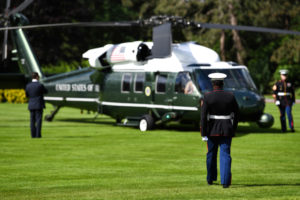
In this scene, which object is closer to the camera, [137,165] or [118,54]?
[137,165]

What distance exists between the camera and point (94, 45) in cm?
6394

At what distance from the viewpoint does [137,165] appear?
12.4 m

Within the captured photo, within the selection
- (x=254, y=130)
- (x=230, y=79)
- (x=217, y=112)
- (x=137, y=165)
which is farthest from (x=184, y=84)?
(x=217, y=112)

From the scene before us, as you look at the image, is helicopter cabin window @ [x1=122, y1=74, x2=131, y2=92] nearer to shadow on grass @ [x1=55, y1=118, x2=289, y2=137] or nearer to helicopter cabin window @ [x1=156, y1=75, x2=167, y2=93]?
helicopter cabin window @ [x1=156, y1=75, x2=167, y2=93]

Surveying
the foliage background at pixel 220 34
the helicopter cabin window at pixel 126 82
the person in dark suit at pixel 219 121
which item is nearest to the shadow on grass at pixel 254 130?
the helicopter cabin window at pixel 126 82

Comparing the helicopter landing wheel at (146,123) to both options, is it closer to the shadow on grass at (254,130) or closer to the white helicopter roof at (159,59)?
the white helicopter roof at (159,59)

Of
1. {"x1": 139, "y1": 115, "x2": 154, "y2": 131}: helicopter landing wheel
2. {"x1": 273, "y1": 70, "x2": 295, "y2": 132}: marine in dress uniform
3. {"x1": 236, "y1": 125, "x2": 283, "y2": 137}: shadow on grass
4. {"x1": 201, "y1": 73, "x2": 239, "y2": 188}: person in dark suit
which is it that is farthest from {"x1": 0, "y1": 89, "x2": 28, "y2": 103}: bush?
{"x1": 201, "y1": 73, "x2": 239, "y2": 188}: person in dark suit

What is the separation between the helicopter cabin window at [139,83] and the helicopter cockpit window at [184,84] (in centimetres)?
151

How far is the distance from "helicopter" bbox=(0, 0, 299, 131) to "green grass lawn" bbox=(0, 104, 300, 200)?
0.76 m

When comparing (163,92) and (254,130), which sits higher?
(163,92)

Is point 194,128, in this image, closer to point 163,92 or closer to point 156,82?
point 163,92

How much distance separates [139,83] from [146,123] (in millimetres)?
1551

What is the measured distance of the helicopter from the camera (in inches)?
764

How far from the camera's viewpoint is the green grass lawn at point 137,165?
30.3 ft
